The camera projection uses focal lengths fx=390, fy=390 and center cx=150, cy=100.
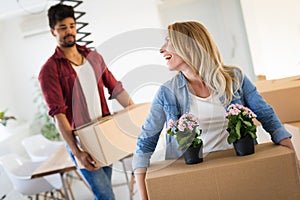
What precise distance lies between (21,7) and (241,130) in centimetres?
407

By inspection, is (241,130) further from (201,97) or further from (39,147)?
(39,147)

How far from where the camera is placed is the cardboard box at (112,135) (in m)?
1.65

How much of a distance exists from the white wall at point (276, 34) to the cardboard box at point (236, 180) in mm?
3453

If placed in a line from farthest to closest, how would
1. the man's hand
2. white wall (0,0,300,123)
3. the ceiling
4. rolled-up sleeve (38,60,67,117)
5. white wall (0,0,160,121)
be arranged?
white wall (0,0,160,121) < white wall (0,0,300,123) < the ceiling < rolled-up sleeve (38,60,67,117) < the man's hand

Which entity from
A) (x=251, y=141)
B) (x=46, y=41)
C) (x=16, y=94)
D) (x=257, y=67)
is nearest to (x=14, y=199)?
(x=16, y=94)

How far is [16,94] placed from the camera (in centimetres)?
549

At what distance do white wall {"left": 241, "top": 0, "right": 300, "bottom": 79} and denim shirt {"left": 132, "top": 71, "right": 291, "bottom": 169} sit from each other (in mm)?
3172

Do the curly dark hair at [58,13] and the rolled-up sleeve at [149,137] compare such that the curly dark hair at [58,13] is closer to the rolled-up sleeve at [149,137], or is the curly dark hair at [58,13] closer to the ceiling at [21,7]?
the rolled-up sleeve at [149,137]

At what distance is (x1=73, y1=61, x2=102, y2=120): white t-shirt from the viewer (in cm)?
198

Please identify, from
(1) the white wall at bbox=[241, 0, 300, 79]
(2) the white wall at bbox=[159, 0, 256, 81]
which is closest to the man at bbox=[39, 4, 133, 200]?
(1) the white wall at bbox=[241, 0, 300, 79]

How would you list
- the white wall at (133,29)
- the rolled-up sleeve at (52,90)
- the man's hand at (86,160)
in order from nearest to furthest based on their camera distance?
1. the man's hand at (86,160)
2. the rolled-up sleeve at (52,90)
3. the white wall at (133,29)

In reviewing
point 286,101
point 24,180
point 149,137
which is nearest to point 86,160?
point 149,137

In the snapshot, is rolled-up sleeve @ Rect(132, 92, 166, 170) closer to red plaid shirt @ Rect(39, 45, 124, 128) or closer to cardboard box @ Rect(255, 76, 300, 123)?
red plaid shirt @ Rect(39, 45, 124, 128)

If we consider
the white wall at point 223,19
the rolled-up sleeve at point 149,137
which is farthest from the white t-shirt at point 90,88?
the white wall at point 223,19
